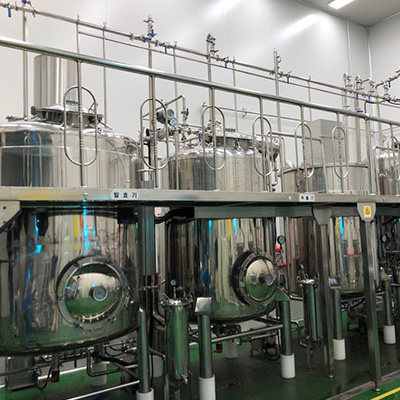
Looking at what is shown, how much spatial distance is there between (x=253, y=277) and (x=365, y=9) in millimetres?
5994

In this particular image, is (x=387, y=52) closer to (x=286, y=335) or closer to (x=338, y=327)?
(x=338, y=327)

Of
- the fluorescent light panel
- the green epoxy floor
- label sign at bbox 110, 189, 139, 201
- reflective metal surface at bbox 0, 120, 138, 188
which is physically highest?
the fluorescent light panel

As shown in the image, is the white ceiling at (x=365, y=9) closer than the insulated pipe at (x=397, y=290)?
No

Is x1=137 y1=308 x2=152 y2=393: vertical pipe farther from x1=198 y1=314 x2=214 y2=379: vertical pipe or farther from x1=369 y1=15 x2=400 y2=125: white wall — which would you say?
x1=369 y1=15 x2=400 y2=125: white wall

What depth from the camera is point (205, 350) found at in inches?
89.6

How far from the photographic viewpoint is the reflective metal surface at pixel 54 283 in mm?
1769

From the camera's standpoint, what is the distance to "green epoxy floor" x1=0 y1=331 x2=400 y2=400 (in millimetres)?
2590

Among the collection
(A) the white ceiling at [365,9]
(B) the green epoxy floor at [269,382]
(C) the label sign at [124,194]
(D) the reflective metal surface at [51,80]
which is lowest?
(B) the green epoxy floor at [269,382]

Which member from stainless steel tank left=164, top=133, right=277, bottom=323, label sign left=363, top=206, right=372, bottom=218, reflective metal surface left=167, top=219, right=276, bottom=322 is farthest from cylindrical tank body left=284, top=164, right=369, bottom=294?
reflective metal surface left=167, top=219, right=276, bottom=322

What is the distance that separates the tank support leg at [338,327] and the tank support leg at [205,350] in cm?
122

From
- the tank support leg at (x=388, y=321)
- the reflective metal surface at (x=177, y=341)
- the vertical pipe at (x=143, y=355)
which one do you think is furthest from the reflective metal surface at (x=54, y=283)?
the tank support leg at (x=388, y=321)

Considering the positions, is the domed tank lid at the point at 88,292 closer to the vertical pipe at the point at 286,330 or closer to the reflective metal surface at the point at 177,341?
the reflective metal surface at the point at 177,341

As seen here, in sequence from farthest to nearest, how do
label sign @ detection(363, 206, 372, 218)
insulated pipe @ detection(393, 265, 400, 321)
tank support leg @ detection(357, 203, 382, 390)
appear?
insulated pipe @ detection(393, 265, 400, 321) → label sign @ detection(363, 206, 372, 218) → tank support leg @ detection(357, 203, 382, 390)

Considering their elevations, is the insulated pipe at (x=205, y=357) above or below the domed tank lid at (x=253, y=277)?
below
